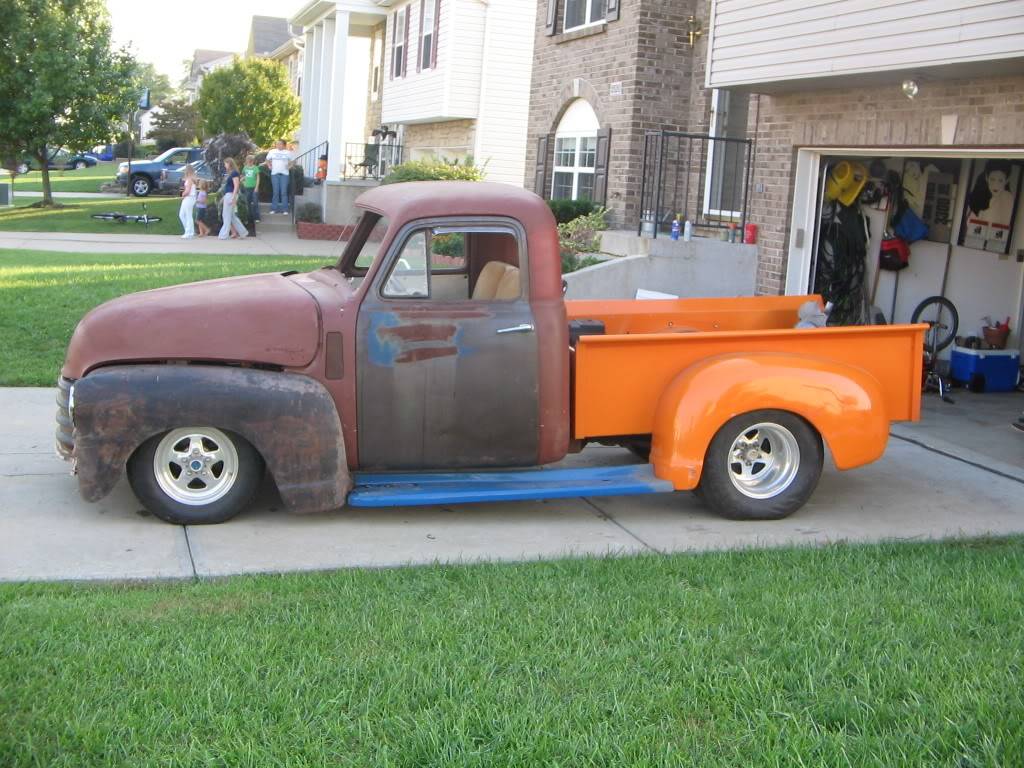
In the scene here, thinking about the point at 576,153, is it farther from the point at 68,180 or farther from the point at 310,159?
the point at 68,180

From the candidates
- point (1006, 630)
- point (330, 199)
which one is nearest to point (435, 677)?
point (1006, 630)

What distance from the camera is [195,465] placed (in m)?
6.33

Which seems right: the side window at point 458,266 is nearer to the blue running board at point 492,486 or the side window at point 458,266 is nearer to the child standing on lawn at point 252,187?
the blue running board at point 492,486

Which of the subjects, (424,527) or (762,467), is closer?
(424,527)

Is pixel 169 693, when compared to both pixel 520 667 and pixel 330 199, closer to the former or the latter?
pixel 520 667

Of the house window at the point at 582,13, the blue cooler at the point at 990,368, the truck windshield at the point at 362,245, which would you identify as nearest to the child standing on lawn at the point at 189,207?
the house window at the point at 582,13

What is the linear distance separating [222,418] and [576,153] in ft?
45.9

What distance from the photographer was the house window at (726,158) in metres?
15.5

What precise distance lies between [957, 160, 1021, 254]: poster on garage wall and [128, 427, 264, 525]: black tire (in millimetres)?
8499

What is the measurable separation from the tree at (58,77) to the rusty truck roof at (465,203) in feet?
80.0

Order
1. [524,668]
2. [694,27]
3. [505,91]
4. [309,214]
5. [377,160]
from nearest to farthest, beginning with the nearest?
1. [524,668]
2. [694,27]
3. [505,91]
4. [309,214]
5. [377,160]

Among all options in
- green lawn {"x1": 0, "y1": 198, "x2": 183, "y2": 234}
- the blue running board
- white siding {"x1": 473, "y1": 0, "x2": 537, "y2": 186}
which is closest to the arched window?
white siding {"x1": 473, "y1": 0, "x2": 537, "y2": 186}

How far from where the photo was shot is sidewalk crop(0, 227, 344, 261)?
1970cm

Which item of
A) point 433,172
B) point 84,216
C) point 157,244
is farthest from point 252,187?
point 433,172
